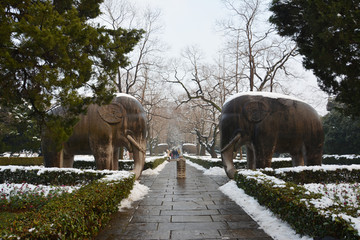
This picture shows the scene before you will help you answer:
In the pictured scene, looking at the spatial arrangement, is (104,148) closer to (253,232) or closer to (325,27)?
(253,232)

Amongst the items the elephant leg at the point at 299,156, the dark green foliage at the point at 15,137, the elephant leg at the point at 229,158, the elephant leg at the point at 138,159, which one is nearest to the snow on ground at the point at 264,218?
the elephant leg at the point at 229,158

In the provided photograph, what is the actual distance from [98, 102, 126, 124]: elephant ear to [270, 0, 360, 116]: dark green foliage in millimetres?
5484

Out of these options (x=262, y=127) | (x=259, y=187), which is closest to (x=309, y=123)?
(x=262, y=127)

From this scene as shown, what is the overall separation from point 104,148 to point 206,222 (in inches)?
190

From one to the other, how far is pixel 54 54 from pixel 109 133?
4.25m

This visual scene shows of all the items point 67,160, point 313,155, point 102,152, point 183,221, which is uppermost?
point 102,152

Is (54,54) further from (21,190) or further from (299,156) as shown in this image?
(299,156)

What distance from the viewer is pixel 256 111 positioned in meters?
9.01

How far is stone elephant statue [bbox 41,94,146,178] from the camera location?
8.81 m

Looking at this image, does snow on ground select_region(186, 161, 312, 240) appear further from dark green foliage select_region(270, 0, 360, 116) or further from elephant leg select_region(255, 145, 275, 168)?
dark green foliage select_region(270, 0, 360, 116)

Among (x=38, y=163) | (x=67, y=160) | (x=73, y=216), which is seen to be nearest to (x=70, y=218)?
(x=73, y=216)

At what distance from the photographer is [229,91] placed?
2505 centimetres

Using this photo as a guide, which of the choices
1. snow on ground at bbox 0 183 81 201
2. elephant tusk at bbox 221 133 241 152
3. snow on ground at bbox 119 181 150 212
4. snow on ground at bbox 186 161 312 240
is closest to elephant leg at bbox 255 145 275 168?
elephant tusk at bbox 221 133 241 152

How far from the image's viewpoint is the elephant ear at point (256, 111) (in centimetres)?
897
